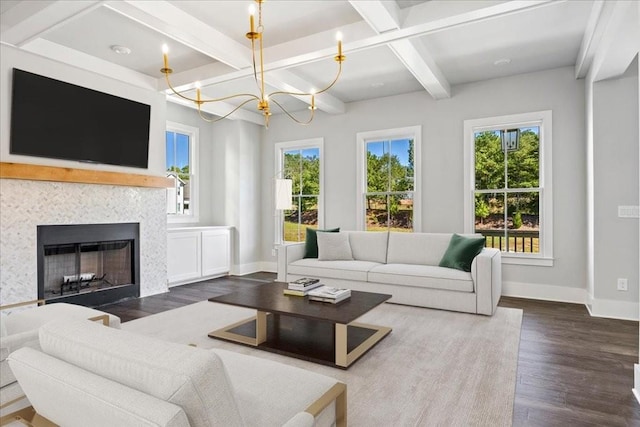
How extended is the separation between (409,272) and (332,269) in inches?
38.8

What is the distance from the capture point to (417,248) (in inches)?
193

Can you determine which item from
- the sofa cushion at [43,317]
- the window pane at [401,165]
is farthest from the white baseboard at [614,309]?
the sofa cushion at [43,317]

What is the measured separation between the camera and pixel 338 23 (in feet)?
11.7

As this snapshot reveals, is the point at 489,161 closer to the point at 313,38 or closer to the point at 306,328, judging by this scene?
the point at 313,38

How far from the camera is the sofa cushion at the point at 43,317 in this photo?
7.66 ft

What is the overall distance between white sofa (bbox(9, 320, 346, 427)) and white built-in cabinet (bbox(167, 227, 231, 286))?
4496 mm

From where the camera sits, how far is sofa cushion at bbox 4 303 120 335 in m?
2.33

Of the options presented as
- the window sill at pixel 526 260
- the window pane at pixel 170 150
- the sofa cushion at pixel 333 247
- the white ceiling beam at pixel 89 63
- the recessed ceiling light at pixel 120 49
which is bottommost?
the window sill at pixel 526 260

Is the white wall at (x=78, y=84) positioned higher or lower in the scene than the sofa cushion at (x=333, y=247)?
higher

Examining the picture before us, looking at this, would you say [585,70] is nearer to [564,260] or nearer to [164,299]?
[564,260]

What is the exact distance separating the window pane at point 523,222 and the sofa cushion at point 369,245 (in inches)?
63.4

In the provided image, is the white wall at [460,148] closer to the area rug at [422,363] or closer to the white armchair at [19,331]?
the area rug at [422,363]

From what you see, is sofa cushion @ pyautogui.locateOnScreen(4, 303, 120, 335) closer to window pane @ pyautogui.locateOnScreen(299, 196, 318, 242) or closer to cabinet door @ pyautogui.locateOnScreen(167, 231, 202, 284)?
cabinet door @ pyautogui.locateOnScreen(167, 231, 202, 284)

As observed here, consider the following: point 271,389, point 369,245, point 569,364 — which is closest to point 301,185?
point 369,245
